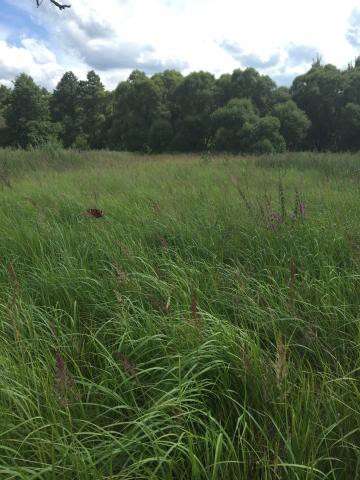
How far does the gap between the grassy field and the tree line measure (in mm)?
8436

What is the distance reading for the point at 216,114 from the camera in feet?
62.6

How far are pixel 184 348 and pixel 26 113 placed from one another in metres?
37.5

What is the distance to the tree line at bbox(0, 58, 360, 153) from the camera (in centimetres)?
1680

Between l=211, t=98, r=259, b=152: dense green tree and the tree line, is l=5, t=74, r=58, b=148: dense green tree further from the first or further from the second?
l=211, t=98, r=259, b=152: dense green tree

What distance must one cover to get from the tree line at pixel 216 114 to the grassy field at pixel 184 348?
8.44 meters

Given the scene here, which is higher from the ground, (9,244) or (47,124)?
(47,124)

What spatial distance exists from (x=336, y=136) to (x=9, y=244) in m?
18.8

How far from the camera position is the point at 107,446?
1368mm

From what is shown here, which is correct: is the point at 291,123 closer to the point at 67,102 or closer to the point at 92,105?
the point at 92,105

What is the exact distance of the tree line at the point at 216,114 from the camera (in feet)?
55.1

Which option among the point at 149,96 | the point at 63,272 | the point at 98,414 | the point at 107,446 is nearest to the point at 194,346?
the point at 98,414

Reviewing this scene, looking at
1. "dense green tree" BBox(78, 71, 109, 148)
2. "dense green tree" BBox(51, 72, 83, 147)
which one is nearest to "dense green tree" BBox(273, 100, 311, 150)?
"dense green tree" BBox(78, 71, 109, 148)

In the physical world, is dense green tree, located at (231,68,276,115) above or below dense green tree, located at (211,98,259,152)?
above

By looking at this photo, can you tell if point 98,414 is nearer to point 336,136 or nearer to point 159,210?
point 159,210
